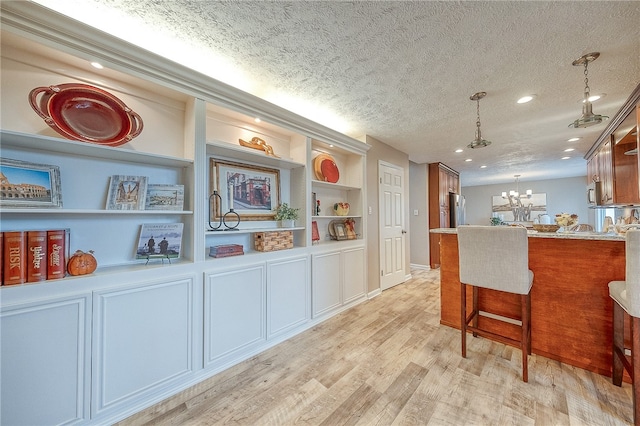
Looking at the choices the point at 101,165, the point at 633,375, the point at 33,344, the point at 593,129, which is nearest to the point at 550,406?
the point at 633,375

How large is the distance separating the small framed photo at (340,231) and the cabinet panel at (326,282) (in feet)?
0.86

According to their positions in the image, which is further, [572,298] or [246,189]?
[246,189]

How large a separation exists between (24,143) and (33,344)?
42.7 inches

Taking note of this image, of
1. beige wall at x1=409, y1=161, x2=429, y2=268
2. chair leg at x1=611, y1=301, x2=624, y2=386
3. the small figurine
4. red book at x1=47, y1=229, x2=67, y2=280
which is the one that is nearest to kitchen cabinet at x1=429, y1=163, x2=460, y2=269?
beige wall at x1=409, y1=161, x2=429, y2=268

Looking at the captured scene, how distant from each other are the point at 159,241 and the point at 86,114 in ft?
3.05

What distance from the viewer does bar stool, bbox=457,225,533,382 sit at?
1806 millimetres

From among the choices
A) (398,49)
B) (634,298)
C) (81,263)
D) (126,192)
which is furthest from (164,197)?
(634,298)

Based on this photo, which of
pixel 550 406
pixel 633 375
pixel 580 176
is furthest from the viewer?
pixel 580 176

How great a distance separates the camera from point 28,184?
132cm

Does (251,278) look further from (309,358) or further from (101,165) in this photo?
(101,165)

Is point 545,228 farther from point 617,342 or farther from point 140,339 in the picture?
point 140,339

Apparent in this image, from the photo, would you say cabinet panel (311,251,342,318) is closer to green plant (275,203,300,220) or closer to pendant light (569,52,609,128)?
green plant (275,203,300,220)

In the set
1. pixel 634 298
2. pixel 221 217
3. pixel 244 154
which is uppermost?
pixel 244 154

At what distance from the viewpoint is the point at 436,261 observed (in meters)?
5.56
